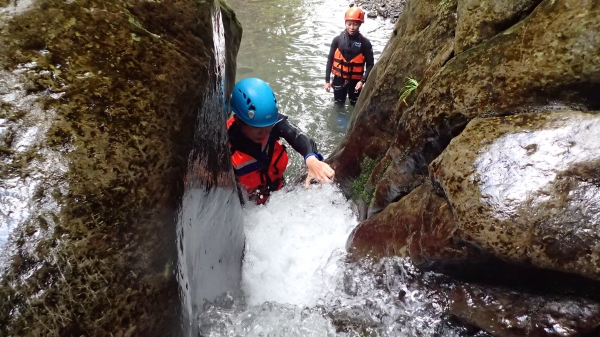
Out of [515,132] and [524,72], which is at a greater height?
[524,72]

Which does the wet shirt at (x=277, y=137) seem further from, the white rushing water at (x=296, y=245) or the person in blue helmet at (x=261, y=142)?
the white rushing water at (x=296, y=245)

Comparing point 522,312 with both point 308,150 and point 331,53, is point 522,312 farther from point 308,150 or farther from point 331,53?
point 331,53

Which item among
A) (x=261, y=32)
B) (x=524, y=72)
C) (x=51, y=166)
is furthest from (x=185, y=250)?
(x=261, y=32)

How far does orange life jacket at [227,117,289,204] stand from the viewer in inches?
206

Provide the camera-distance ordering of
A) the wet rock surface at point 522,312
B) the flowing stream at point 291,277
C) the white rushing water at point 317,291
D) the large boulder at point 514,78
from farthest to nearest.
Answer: the white rushing water at point 317,291 → the flowing stream at point 291,277 → the large boulder at point 514,78 → the wet rock surface at point 522,312

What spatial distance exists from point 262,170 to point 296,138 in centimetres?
74

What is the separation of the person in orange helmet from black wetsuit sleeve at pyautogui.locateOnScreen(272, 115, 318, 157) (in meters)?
5.06

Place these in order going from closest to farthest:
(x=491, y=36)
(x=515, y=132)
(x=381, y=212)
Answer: (x=515, y=132) < (x=491, y=36) < (x=381, y=212)

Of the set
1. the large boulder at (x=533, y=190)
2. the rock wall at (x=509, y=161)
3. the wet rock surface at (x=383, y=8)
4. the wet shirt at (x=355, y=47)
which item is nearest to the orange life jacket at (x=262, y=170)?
the rock wall at (x=509, y=161)

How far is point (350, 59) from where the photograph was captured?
1017 cm

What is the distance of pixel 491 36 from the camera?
327 centimetres

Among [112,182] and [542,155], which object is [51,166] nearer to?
[112,182]

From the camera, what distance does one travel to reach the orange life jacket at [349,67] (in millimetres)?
10197

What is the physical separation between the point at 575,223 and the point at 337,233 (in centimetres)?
302
